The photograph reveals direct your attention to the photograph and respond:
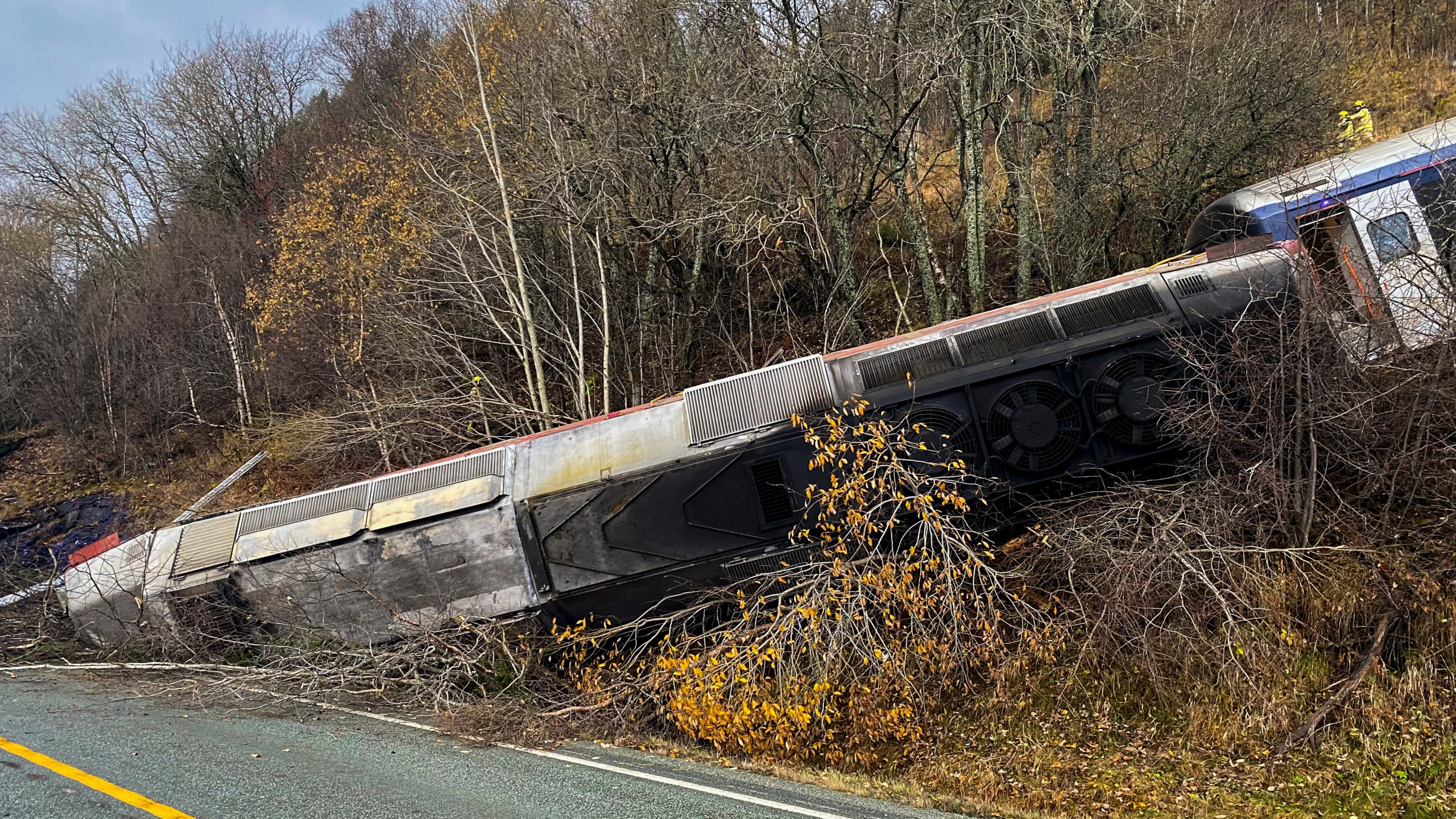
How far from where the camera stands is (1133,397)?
7.48 meters

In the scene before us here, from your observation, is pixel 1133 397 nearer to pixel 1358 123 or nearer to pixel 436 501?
pixel 436 501

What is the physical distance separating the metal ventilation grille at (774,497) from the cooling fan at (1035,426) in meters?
1.92

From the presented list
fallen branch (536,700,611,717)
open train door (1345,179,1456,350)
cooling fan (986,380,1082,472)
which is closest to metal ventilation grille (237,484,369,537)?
fallen branch (536,700,611,717)

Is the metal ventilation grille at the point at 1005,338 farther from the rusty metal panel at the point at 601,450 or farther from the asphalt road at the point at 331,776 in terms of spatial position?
the asphalt road at the point at 331,776

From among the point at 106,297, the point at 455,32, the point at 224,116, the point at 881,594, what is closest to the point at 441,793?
the point at 881,594

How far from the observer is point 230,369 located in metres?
21.1

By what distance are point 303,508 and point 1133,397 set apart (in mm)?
8368

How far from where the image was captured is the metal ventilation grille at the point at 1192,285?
779 cm

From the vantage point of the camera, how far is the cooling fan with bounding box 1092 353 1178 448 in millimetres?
7445

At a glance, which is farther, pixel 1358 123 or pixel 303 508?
pixel 1358 123

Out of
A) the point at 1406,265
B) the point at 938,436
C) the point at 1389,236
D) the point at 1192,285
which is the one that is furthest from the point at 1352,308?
the point at 938,436

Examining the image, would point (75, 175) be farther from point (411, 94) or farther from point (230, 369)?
point (411, 94)

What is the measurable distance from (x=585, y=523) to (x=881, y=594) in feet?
9.35

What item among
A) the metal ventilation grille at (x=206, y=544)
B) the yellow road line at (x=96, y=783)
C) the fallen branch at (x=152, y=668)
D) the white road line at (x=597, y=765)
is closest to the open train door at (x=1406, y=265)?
the white road line at (x=597, y=765)
